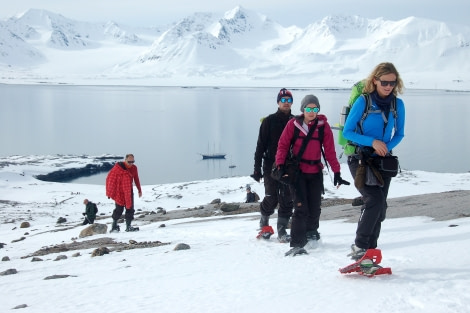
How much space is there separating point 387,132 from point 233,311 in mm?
2204

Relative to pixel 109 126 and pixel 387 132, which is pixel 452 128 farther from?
pixel 387 132

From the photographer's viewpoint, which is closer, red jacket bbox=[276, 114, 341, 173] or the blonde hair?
the blonde hair

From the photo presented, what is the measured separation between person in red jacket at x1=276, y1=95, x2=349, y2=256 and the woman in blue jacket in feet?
2.75

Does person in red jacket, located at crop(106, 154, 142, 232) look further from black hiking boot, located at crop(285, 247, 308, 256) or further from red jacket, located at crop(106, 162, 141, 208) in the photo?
black hiking boot, located at crop(285, 247, 308, 256)

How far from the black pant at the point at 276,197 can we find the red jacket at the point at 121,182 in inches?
190

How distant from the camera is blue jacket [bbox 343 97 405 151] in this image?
5.21m

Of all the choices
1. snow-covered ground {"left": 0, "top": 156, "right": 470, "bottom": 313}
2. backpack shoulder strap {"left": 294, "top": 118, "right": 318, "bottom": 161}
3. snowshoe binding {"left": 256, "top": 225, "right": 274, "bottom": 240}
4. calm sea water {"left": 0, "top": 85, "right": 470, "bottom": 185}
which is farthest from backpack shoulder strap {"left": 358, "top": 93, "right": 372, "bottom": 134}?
calm sea water {"left": 0, "top": 85, "right": 470, "bottom": 185}

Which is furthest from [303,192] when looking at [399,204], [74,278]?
[399,204]

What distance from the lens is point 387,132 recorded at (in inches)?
208

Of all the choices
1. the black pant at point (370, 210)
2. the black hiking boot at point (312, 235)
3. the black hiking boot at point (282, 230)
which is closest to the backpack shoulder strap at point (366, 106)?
the black pant at point (370, 210)

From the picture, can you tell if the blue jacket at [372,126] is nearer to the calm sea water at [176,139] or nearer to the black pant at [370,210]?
the black pant at [370,210]

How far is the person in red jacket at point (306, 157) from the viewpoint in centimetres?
621

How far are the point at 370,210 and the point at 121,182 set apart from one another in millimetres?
7673

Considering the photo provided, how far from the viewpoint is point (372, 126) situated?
5.25 metres
